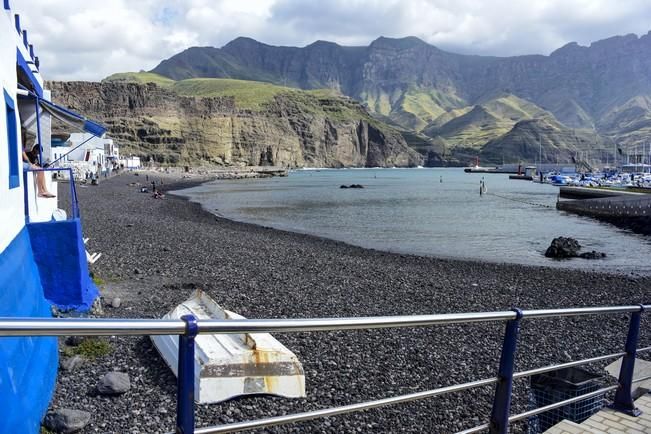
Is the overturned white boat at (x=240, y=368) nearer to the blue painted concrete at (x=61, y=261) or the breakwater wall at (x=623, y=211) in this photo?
Result: the blue painted concrete at (x=61, y=261)

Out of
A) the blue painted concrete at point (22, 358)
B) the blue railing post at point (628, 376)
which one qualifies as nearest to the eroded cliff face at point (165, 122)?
the blue painted concrete at point (22, 358)

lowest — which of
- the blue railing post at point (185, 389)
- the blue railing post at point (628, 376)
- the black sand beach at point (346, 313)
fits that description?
the black sand beach at point (346, 313)

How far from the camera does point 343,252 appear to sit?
25.9 m

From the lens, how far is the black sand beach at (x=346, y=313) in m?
7.35

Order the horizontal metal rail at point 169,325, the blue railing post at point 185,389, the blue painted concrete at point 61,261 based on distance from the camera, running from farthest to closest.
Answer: the blue painted concrete at point 61,261 → the blue railing post at point 185,389 → the horizontal metal rail at point 169,325

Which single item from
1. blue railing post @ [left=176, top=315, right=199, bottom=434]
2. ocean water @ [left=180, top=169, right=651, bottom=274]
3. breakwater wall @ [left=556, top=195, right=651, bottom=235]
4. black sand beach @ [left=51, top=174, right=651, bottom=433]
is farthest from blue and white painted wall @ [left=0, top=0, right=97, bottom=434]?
breakwater wall @ [left=556, top=195, right=651, bottom=235]

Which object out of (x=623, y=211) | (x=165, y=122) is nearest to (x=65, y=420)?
(x=623, y=211)

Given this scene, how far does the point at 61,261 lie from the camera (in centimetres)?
1027

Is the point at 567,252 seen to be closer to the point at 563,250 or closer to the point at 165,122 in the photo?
the point at 563,250

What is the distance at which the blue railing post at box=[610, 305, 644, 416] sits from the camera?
5.29 metres

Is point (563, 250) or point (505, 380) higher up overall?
point (505, 380)

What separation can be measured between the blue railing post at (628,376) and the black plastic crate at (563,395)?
12.3 inches

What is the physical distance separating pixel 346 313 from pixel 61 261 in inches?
258

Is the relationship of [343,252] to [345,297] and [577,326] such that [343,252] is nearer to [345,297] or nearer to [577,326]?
[345,297]
